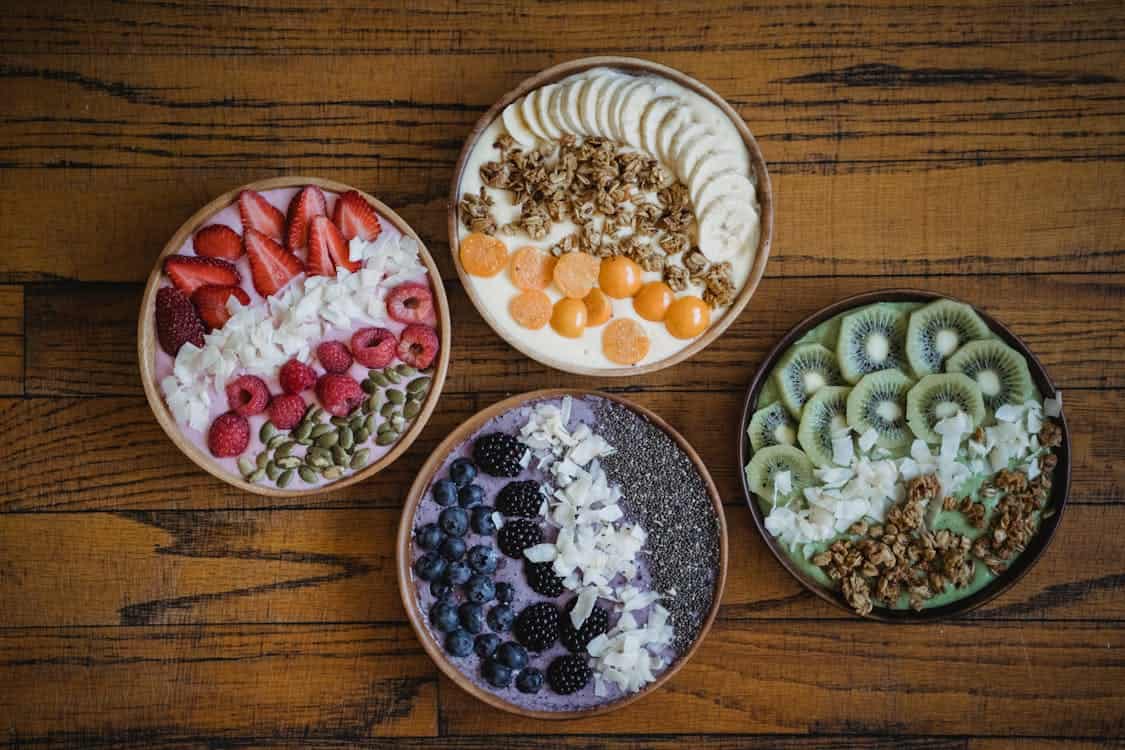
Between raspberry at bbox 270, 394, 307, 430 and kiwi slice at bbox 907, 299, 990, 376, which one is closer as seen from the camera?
raspberry at bbox 270, 394, 307, 430

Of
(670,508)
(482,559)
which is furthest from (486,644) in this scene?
(670,508)

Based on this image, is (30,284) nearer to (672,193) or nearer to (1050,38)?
(672,193)

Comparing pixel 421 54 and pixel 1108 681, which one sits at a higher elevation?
pixel 421 54

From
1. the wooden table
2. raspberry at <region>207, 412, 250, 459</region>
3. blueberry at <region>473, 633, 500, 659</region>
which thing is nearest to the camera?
raspberry at <region>207, 412, 250, 459</region>

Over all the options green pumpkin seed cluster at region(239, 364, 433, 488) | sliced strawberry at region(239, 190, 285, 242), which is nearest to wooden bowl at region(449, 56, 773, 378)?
green pumpkin seed cluster at region(239, 364, 433, 488)

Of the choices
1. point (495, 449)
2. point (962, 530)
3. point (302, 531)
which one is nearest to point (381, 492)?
point (302, 531)

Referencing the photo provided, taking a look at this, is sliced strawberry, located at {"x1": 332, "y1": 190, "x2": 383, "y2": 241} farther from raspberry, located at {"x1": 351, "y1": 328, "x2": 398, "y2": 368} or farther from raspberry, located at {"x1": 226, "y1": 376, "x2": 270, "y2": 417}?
raspberry, located at {"x1": 226, "y1": 376, "x2": 270, "y2": 417}
